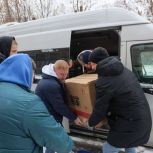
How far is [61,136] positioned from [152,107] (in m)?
3.10

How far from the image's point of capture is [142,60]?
5.39 metres

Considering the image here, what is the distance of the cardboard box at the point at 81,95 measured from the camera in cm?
444

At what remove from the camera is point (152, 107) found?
5.14 meters

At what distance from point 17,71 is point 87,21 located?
12.9ft

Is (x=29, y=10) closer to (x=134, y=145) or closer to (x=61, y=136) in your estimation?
(x=134, y=145)

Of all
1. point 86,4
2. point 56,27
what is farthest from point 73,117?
point 86,4

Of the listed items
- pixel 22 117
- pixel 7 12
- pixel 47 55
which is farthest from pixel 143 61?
pixel 7 12

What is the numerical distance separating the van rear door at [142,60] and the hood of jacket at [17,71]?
10.6 ft

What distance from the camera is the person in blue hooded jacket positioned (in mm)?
2092

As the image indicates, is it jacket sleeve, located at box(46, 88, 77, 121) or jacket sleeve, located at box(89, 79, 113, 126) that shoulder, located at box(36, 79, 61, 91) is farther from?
jacket sleeve, located at box(89, 79, 113, 126)

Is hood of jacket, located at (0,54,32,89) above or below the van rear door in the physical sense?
above

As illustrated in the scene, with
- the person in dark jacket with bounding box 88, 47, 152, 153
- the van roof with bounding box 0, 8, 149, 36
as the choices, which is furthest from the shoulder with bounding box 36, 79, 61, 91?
the van roof with bounding box 0, 8, 149, 36

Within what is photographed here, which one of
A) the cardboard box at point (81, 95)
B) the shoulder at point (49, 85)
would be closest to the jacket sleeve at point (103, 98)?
the cardboard box at point (81, 95)

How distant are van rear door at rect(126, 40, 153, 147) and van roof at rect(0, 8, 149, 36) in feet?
1.16
